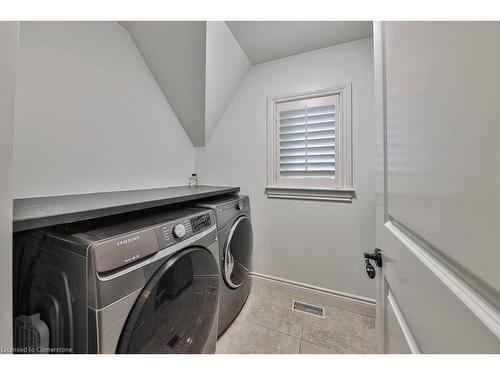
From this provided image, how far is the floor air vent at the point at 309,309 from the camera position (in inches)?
59.7

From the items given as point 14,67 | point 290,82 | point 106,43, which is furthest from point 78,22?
point 290,82

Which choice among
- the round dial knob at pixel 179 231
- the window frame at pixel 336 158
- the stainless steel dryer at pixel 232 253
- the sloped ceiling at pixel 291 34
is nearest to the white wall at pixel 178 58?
the sloped ceiling at pixel 291 34

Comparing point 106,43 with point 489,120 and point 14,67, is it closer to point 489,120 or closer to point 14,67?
point 14,67

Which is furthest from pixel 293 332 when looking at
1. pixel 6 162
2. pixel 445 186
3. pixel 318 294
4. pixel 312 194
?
pixel 6 162

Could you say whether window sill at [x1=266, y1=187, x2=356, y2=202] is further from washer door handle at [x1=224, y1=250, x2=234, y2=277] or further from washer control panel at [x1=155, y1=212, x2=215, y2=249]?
washer control panel at [x1=155, y1=212, x2=215, y2=249]

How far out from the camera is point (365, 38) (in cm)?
145

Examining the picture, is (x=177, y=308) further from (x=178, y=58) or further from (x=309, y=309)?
(x=178, y=58)

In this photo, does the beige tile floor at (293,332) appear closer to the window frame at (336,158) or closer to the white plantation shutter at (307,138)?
the window frame at (336,158)

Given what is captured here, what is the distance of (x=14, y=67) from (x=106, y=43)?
1.23 m

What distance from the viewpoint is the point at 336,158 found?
5.10 ft

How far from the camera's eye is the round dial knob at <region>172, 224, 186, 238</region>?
2.79 ft

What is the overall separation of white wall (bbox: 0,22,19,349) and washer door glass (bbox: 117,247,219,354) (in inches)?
12.6

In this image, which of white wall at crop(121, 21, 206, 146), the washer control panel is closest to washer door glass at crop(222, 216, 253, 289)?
the washer control panel
